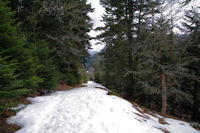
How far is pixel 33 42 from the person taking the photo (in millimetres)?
7348

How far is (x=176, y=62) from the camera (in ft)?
22.0

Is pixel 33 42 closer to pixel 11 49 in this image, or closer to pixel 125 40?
pixel 11 49

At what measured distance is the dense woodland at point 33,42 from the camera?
3.66m

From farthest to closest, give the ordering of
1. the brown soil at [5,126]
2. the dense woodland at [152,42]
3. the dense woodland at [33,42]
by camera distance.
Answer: the dense woodland at [152,42] → the dense woodland at [33,42] → the brown soil at [5,126]

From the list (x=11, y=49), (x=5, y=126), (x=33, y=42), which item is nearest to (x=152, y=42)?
(x=11, y=49)

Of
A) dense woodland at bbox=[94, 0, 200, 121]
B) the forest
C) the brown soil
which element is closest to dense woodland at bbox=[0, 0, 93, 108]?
the forest

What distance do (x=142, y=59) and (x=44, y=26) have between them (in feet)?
32.0

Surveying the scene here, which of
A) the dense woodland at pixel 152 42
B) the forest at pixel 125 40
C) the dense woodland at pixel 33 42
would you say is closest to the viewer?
the dense woodland at pixel 33 42

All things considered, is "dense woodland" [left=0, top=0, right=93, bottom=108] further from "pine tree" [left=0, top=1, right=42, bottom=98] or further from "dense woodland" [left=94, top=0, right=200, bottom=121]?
"dense woodland" [left=94, top=0, right=200, bottom=121]

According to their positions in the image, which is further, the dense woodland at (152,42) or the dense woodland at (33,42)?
the dense woodland at (152,42)

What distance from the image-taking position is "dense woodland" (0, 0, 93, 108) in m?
3.66

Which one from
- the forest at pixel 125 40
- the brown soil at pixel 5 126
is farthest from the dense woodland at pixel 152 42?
the brown soil at pixel 5 126

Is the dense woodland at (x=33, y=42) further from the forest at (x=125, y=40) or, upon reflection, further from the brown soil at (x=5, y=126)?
the brown soil at (x=5, y=126)

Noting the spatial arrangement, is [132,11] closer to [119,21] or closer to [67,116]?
[119,21]
